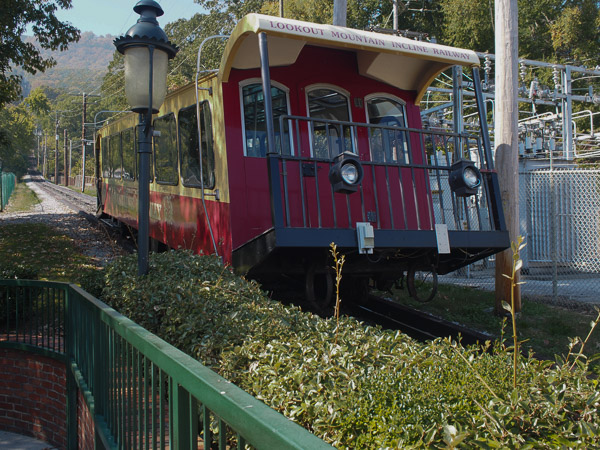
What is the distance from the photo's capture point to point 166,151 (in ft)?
30.1

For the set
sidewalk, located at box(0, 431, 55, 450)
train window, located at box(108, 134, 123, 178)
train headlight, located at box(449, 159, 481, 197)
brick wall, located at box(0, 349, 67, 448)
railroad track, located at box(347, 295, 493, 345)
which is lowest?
sidewalk, located at box(0, 431, 55, 450)

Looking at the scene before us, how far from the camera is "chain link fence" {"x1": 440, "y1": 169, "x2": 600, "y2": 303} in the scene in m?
11.8

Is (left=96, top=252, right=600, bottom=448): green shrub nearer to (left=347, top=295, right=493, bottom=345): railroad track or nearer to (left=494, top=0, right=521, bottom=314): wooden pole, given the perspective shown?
(left=347, top=295, right=493, bottom=345): railroad track

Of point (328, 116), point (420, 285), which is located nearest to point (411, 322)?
point (420, 285)

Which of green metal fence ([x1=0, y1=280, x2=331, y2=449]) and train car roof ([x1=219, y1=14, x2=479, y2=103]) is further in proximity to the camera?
train car roof ([x1=219, y1=14, x2=479, y2=103])

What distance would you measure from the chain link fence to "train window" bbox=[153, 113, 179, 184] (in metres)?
5.84

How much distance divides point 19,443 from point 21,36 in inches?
585

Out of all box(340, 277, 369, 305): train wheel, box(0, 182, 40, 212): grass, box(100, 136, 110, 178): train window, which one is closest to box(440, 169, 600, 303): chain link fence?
box(340, 277, 369, 305): train wheel

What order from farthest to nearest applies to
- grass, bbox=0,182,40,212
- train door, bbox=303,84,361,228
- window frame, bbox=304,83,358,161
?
grass, bbox=0,182,40,212, window frame, bbox=304,83,358,161, train door, bbox=303,84,361,228

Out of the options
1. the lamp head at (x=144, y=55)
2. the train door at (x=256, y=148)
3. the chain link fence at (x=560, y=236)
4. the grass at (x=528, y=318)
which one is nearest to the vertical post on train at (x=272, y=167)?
the train door at (x=256, y=148)

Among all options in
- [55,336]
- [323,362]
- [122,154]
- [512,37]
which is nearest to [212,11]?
[122,154]

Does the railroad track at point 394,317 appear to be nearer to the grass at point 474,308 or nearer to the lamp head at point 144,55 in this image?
the grass at point 474,308

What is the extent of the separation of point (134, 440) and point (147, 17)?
463cm

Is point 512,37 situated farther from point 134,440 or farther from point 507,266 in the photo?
point 134,440
